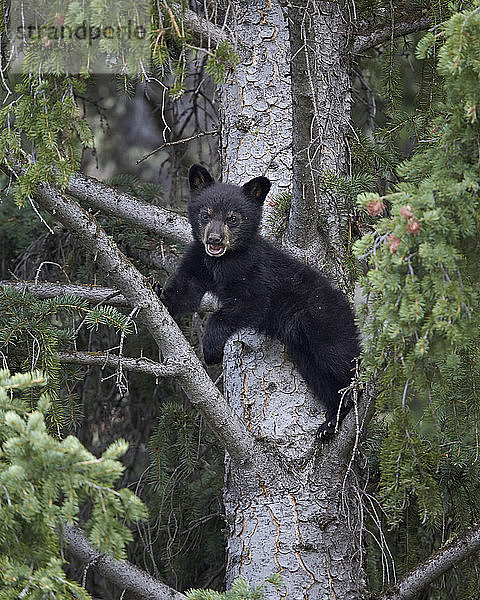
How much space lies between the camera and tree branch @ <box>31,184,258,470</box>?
2.66 metres

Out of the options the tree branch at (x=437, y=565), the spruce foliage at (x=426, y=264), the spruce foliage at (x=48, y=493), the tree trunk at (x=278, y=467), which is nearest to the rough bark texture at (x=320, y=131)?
the tree trunk at (x=278, y=467)

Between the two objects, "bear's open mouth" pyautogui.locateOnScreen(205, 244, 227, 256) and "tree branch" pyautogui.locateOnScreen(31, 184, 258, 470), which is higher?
"bear's open mouth" pyautogui.locateOnScreen(205, 244, 227, 256)

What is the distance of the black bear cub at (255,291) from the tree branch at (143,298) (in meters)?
0.67

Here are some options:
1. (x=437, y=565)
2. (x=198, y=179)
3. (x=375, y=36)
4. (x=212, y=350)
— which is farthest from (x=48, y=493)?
(x=375, y=36)

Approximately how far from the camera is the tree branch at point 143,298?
8.73 ft

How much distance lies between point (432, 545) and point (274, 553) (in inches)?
54.3

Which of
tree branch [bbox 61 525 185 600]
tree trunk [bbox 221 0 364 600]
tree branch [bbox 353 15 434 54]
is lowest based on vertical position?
tree branch [bbox 61 525 185 600]

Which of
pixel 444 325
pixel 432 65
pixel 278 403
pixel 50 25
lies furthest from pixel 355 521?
pixel 50 25

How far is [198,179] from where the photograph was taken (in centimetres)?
387

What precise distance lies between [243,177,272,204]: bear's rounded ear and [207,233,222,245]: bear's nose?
0.95 feet

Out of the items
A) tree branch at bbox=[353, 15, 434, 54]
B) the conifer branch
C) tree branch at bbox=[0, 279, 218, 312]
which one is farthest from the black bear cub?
A: tree branch at bbox=[353, 15, 434, 54]

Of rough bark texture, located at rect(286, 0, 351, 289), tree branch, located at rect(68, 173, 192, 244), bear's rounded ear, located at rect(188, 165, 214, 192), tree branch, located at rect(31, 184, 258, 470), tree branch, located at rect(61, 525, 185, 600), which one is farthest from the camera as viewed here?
bear's rounded ear, located at rect(188, 165, 214, 192)

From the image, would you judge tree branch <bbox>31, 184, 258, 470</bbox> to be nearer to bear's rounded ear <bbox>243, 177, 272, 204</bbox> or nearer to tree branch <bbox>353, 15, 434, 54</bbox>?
bear's rounded ear <bbox>243, 177, 272, 204</bbox>

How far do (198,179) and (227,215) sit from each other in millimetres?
366
